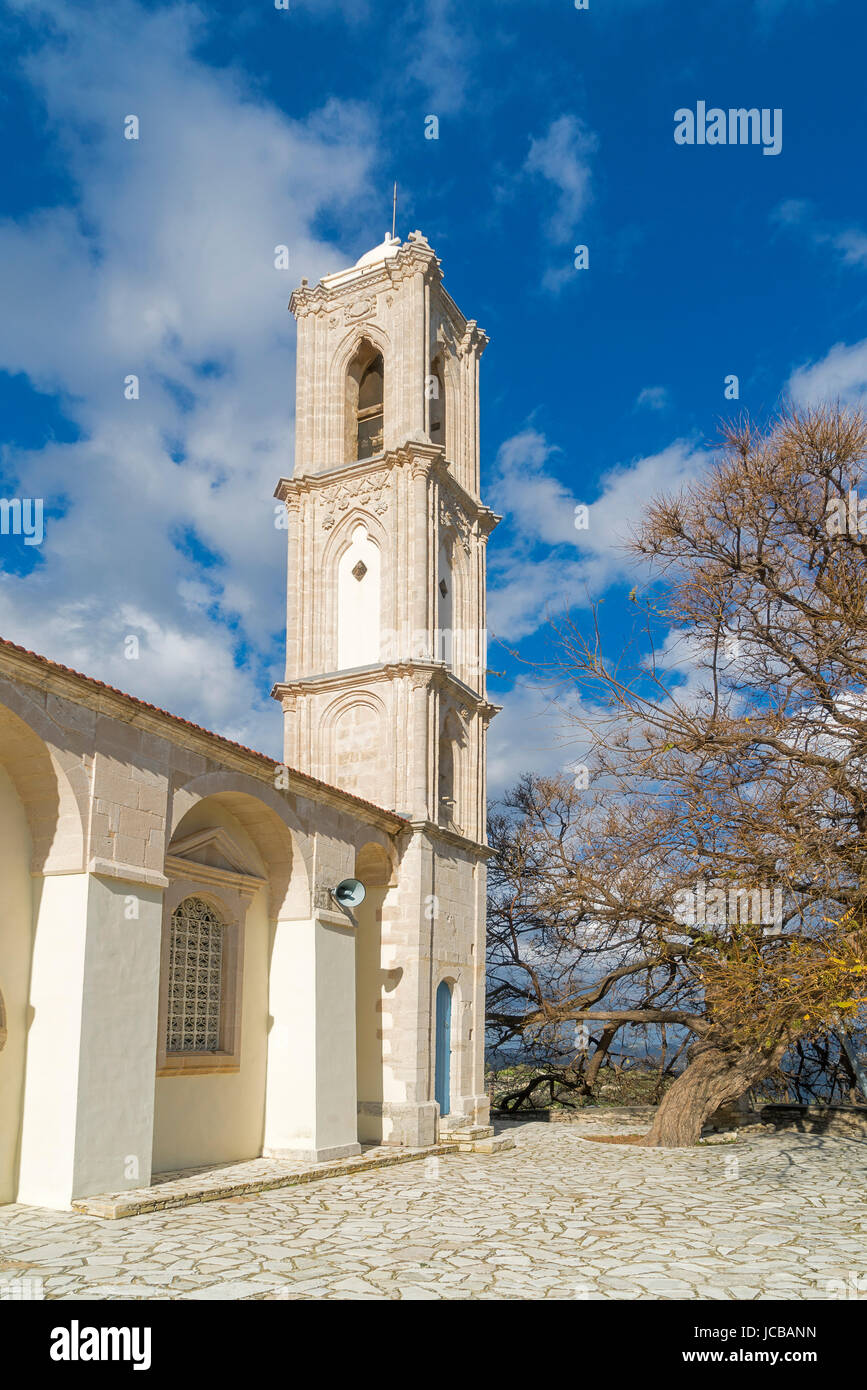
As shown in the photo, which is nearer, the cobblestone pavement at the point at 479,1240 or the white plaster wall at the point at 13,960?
the cobblestone pavement at the point at 479,1240

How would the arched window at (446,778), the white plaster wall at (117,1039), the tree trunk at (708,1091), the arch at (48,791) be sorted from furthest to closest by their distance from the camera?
1. the arched window at (446,778)
2. the tree trunk at (708,1091)
3. the arch at (48,791)
4. the white plaster wall at (117,1039)

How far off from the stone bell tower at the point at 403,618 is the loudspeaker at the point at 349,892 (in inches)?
93.1

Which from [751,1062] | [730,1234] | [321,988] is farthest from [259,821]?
[751,1062]

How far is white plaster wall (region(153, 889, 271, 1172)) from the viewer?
1249 centimetres

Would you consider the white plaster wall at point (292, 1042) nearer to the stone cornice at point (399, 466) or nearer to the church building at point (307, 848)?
the church building at point (307, 848)

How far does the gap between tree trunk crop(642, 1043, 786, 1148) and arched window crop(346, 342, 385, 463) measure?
13.2 m

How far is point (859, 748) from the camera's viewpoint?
9648 mm

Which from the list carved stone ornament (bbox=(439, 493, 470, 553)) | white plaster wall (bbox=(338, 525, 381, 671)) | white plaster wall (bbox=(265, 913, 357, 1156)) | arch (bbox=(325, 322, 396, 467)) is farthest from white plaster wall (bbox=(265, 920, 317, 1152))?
arch (bbox=(325, 322, 396, 467))

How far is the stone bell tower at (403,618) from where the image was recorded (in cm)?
1736

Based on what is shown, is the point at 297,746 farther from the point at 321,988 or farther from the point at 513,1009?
the point at 513,1009

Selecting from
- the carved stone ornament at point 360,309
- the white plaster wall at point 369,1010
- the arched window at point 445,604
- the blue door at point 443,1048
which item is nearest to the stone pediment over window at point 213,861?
the white plaster wall at point 369,1010

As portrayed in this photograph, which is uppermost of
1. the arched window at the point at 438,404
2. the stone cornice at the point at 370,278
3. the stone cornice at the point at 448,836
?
the stone cornice at the point at 370,278

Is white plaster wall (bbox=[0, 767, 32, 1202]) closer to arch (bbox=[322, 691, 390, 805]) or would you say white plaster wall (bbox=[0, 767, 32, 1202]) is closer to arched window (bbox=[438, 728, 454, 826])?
arch (bbox=[322, 691, 390, 805])

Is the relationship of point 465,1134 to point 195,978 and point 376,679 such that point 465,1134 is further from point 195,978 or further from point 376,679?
point 376,679
